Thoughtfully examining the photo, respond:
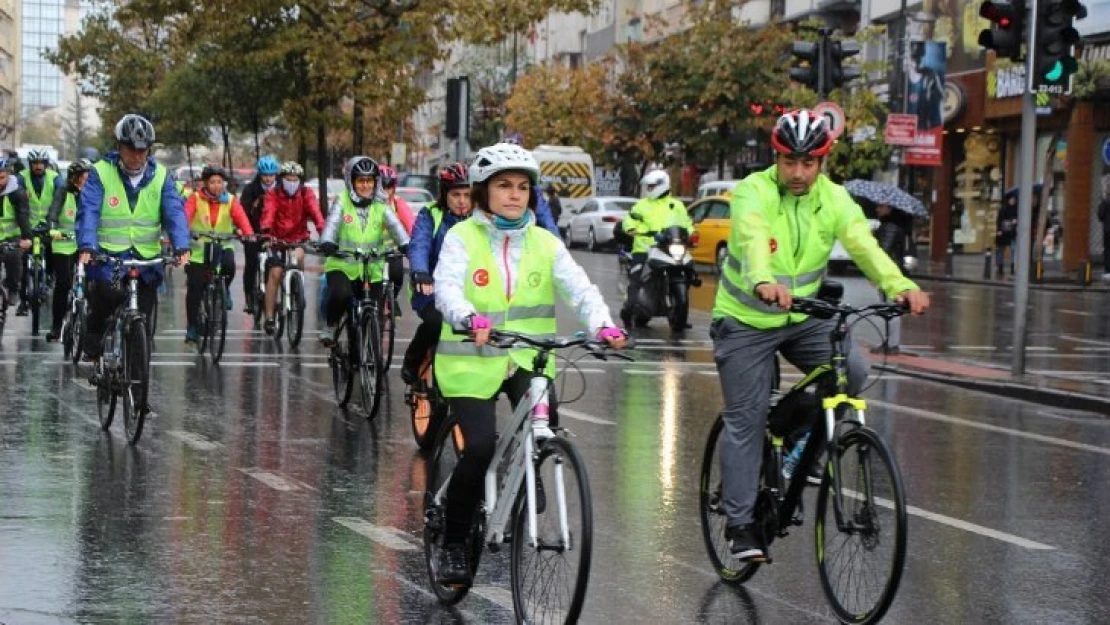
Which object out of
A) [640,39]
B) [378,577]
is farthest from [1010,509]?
[640,39]

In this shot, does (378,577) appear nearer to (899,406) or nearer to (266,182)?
(899,406)

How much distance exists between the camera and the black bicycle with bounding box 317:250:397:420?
1328 centimetres

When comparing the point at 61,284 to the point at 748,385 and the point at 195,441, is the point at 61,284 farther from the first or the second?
the point at 748,385

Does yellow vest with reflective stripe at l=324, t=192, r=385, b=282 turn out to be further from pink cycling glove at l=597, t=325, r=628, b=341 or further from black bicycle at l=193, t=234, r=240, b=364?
pink cycling glove at l=597, t=325, r=628, b=341

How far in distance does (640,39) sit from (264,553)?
6730 centimetres

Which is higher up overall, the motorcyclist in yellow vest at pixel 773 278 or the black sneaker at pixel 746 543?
the motorcyclist in yellow vest at pixel 773 278

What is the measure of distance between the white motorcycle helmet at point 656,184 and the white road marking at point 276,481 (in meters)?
12.0

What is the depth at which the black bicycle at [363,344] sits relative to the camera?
13281mm

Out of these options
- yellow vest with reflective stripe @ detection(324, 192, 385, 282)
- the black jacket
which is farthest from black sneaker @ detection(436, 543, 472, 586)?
the black jacket

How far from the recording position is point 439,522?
7215 millimetres

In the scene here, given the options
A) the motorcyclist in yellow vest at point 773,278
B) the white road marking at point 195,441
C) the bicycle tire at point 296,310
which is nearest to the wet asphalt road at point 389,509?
the white road marking at point 195,441

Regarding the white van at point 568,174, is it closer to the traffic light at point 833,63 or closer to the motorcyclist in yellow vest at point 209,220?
the traffic light at point 833,63

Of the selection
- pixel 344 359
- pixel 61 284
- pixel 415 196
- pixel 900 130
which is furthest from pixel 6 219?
pixel 415 196

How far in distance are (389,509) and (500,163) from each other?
10.1 ft
